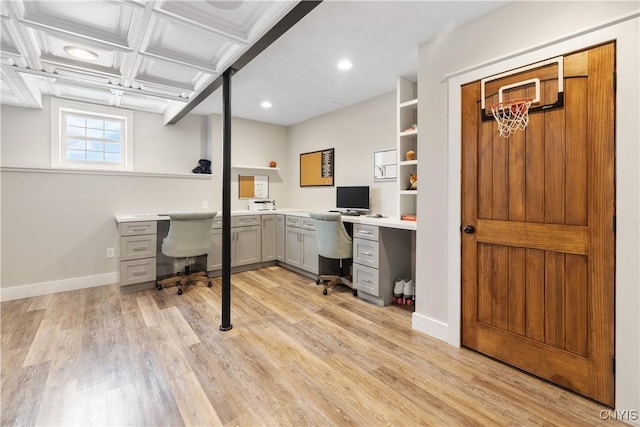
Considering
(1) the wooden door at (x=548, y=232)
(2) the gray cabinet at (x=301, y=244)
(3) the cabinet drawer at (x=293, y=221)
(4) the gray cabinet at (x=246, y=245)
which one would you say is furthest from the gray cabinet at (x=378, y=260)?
(4) the gray cabinet at (x=246, y=245)

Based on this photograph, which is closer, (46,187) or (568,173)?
(568,173)

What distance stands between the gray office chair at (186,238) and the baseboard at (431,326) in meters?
2.59

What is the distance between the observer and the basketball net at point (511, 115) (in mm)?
1938

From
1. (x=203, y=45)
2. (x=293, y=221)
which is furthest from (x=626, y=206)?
(x=293, y=221)

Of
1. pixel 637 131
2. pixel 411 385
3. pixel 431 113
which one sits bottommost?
pixel 411 385

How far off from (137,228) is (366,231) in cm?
277

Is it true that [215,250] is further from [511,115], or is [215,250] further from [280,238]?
[511,115]

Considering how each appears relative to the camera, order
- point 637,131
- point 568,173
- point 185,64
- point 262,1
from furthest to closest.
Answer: point 185,64, point 262,1, point 568,173, point 637,131

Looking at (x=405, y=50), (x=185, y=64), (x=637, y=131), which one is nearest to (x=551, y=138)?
(x=637, y=131)

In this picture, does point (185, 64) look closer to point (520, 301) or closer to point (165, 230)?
point (165, 230)

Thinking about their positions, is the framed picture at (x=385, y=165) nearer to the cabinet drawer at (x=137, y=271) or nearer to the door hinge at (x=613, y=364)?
the door hinge at (x=613, y=364)

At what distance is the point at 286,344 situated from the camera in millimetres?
2342

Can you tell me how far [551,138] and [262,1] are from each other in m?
2.03

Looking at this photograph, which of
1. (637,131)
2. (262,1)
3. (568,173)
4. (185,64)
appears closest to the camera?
(637,131)
